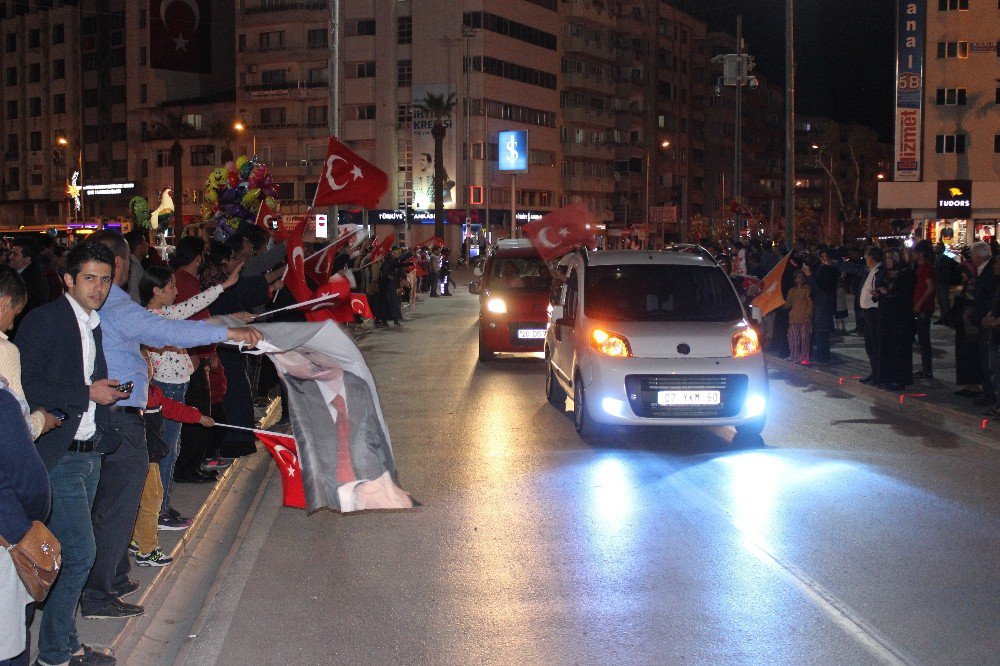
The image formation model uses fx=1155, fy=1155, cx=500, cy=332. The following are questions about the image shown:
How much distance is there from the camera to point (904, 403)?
573 inches

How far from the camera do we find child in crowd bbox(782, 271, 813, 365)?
1892 centimetres

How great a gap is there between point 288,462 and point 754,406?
5.30 m

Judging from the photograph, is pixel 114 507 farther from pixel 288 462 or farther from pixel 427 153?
pixel 427 153

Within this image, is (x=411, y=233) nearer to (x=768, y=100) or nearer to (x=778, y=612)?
(x=768, y=100)

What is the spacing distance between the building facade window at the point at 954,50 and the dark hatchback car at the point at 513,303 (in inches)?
2079

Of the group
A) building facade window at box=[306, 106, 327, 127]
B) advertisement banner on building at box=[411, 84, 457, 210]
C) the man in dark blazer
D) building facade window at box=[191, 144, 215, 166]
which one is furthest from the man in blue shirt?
building facade window at box=[191, 144, 215, 166]

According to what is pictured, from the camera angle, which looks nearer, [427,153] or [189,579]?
[189,579]

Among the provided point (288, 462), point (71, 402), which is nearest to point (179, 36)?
point (288, 462)

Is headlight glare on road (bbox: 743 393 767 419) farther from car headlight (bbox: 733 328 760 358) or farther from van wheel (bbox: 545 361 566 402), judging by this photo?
van wheel (bbox: 545 361 566 402)

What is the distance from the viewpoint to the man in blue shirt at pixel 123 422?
5930 mm

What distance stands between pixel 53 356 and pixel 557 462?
6.37m

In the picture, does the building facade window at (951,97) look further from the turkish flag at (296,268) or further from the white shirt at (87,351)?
the white shirt at (87,351)

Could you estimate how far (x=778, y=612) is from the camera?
620cm

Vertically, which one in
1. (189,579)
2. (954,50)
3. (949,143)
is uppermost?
(954,50)
